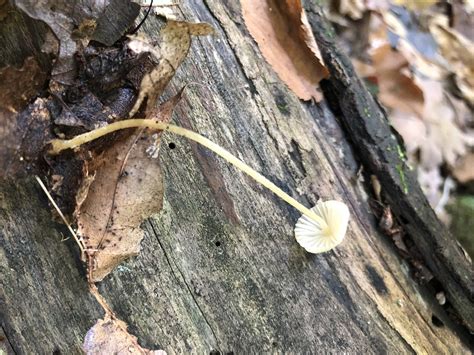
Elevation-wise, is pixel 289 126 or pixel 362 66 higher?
pixel 289 126

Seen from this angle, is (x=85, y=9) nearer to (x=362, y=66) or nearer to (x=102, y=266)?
(x=102, y=266)

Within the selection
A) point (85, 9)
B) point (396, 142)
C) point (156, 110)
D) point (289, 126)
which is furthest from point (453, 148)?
point (85, 9)

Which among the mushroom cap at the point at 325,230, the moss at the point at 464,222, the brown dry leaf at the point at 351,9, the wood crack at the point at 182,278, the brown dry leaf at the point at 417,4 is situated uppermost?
the mushroom cap at the point at 325,230

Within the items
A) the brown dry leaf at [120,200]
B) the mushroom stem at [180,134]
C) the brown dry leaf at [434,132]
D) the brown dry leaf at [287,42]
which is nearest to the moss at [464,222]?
the brown dry leaf at [434,132]

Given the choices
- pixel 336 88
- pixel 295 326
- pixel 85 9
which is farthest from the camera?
pixel 336 88

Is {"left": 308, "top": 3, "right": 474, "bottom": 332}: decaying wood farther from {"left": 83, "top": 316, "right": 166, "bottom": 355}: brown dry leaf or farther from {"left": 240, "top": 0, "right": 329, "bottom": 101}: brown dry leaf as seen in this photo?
{"left": 83, "top": 316, "right": 166, "bottom": 355}: brown dry leaf

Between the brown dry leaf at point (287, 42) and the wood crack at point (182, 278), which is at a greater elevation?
the brown dry leaf at point (287, 42)

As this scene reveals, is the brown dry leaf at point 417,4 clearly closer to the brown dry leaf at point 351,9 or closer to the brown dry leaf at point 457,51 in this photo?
the brown dry leaf at point 457,51
